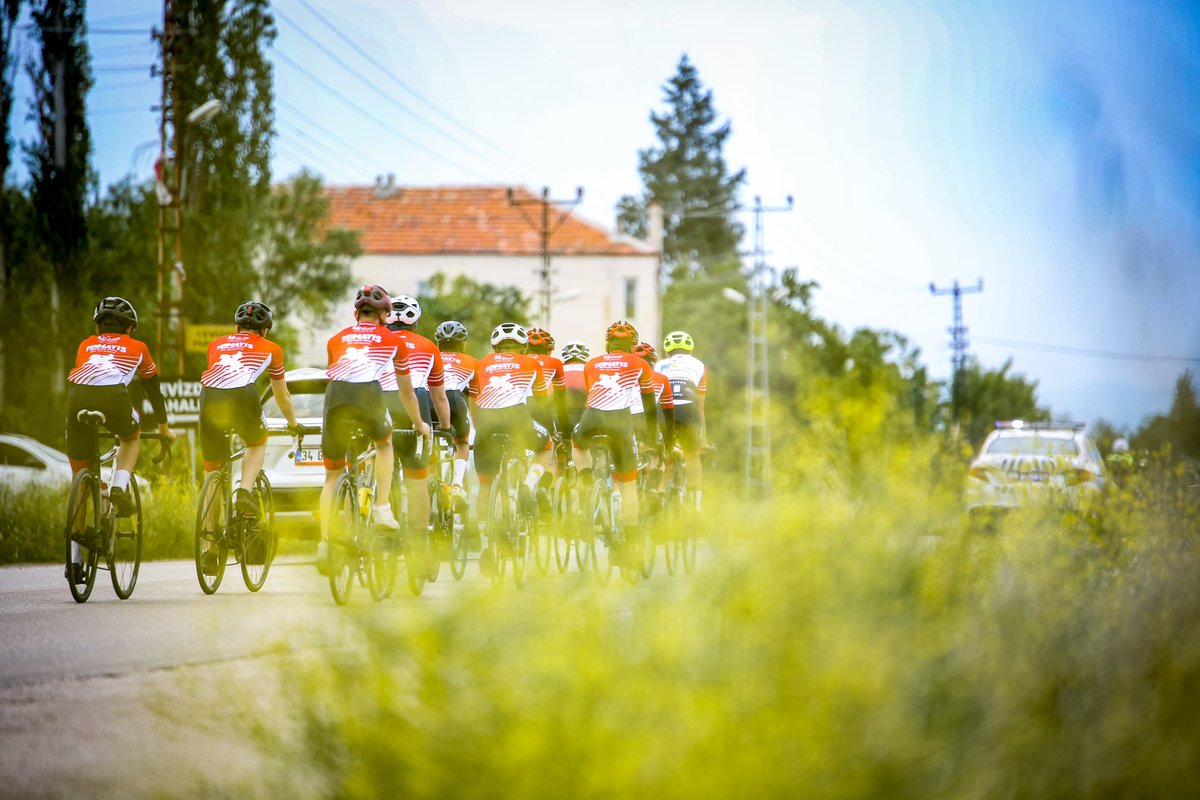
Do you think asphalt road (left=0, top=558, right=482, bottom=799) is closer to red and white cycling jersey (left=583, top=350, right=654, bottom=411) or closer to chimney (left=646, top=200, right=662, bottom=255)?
red and white cycling jersey (left=583, top=350, right=654, bottom=411)

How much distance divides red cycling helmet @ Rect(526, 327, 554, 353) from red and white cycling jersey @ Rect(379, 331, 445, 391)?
2.31m

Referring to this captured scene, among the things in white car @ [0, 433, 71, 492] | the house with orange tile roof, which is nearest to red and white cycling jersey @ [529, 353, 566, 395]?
white car @ [0, 433, 71, 492]

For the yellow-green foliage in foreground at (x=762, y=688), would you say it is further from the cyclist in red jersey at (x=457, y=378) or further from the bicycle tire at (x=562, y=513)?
the cyclist in red jersey at (x=457, y=378)

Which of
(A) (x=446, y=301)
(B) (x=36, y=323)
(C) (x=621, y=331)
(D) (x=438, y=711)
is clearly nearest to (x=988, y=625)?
(D) (x=438, y=711)

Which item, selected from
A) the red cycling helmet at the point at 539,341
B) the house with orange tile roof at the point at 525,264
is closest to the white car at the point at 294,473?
the red cycling helmet at the point at 539,341

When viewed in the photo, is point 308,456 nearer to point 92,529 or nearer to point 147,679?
point 92,529

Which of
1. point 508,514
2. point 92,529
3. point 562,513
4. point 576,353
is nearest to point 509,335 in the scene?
point 508,514

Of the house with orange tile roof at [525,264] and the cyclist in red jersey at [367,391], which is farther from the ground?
the house with orange tile roof at [525,264]

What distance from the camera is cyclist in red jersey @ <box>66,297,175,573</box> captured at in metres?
10.8

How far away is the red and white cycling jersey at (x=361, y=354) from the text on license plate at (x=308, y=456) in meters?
3.93

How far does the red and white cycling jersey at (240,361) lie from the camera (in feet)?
36.3

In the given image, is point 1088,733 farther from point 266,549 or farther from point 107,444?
point 107,444

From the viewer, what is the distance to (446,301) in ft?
214

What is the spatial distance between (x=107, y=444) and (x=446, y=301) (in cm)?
5244
